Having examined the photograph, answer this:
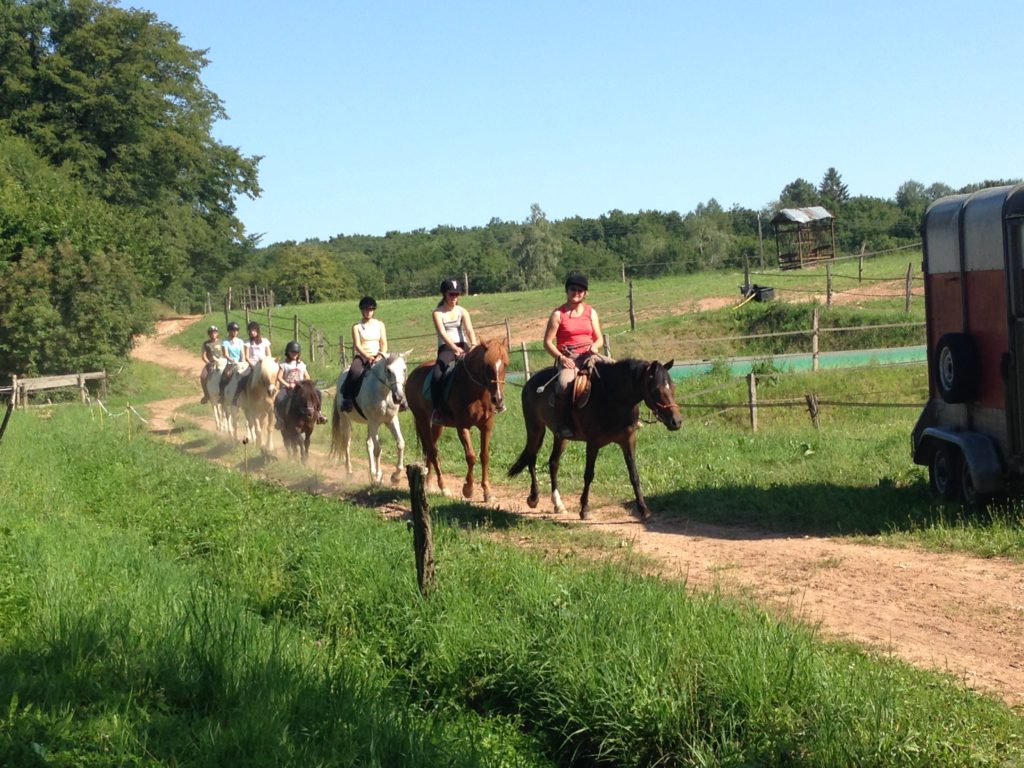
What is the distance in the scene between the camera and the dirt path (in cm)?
716

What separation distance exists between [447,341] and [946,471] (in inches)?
242

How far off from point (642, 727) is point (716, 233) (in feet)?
307

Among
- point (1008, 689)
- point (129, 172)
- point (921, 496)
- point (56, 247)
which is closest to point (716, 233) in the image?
point (129, 172)

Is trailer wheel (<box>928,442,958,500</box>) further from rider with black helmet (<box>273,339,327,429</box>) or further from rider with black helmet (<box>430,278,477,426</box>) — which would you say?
rider with black helmet (<box>273,339,327,429</box>)

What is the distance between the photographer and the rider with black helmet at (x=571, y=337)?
12531mm

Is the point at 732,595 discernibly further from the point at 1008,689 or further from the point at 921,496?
the point at 921,496

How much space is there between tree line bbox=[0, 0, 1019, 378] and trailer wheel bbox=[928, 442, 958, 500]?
89.7 feet

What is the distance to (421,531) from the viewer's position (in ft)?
24.8

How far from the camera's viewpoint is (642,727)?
5707mm

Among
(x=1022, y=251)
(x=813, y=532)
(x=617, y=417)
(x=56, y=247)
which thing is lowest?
(x=813, y=532)

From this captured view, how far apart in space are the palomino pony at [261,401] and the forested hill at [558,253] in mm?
57116

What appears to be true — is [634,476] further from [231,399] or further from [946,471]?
[231,399]

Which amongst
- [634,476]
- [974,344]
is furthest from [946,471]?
[634,476]

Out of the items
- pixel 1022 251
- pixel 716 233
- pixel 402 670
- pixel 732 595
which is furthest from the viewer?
pixel 716 233
